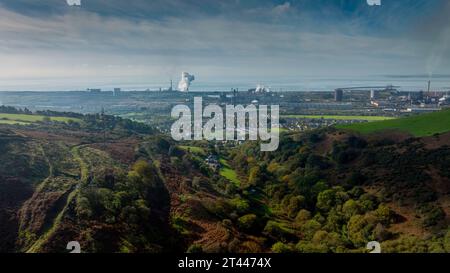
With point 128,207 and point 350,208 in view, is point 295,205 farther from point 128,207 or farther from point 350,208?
point 128,207

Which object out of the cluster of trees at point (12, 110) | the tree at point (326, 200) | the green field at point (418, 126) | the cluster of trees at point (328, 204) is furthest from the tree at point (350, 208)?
the cluster of trees at point (12, 110)

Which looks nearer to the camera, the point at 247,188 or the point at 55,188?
the point at 55,188

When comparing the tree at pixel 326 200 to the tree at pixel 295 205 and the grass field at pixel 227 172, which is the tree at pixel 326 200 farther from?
the grass field at pixel 227 172
